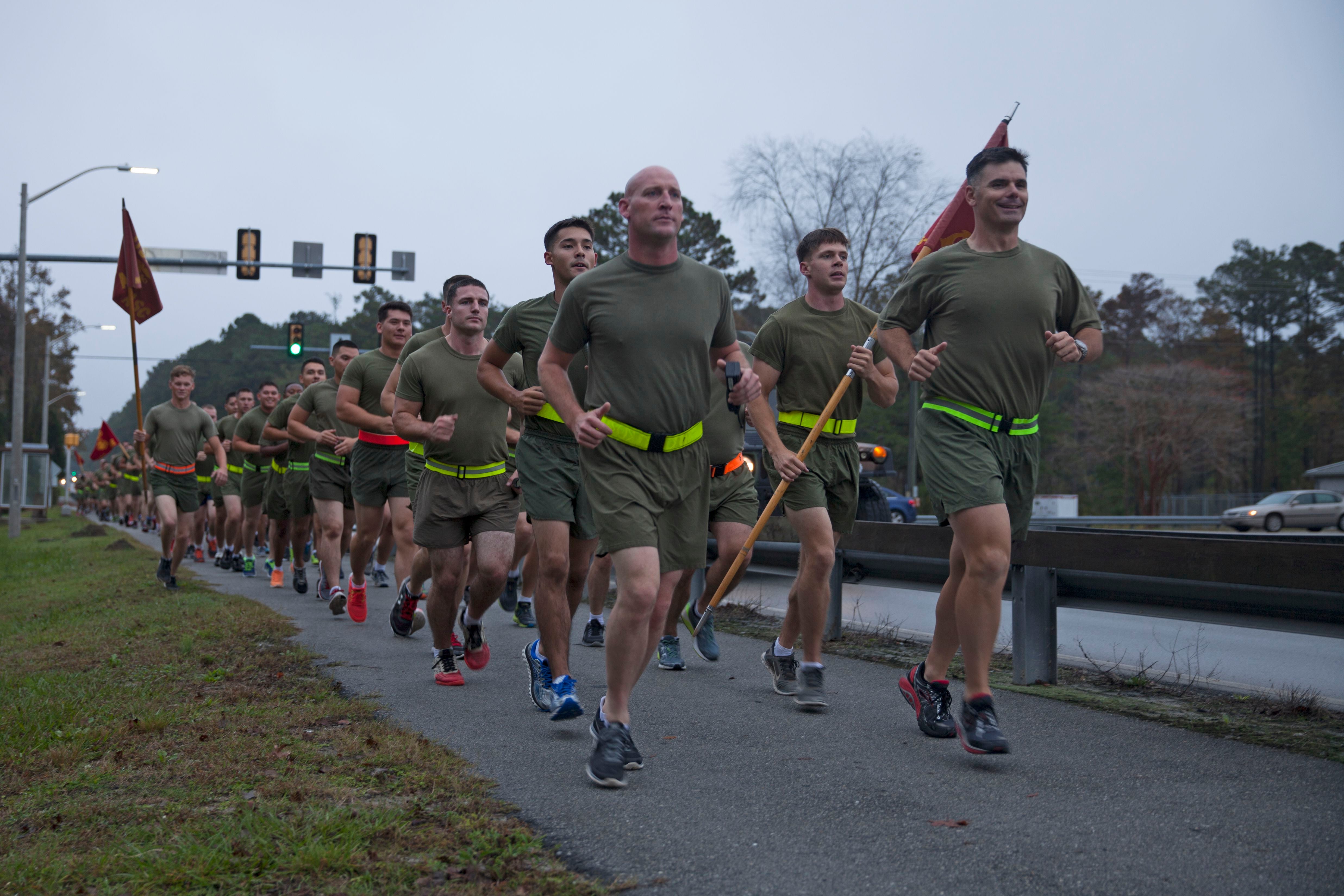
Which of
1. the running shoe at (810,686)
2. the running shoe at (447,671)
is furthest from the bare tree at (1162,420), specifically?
the running shoe at (810,686)

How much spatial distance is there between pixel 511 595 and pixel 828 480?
454cm

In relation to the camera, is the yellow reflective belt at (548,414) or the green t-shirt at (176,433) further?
the green t-shirt at (176,433)

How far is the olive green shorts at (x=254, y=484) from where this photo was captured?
1444cm

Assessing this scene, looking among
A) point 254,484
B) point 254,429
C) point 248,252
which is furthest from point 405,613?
point 248,252

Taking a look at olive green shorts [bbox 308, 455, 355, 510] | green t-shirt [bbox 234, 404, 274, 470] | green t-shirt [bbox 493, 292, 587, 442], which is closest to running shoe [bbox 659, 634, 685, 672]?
green t-shirt [bbox 493, 292, 587, 442]

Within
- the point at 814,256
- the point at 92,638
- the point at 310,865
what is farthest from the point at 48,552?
the point at 310,865

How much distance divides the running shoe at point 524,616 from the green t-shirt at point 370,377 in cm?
167

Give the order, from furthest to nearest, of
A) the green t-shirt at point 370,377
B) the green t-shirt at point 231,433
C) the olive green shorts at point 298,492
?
the green t-shirt at point 231,433, the olive green shorts at point 298,492, the green t-shirt at point 370,377

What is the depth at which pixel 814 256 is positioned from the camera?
6332 mm

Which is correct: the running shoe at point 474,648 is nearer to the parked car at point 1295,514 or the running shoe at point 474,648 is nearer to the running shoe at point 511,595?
the running shoe at point 511,595

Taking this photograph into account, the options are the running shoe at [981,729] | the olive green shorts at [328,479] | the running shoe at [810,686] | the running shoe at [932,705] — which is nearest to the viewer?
the running shoe at [981,729]

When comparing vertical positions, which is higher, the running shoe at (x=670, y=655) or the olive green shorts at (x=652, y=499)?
the olive green shorts at (x=652, y=499)

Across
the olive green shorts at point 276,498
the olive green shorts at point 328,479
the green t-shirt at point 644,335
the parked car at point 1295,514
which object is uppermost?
the green t-shirt at point 644,335

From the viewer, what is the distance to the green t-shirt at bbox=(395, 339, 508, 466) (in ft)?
22.7
